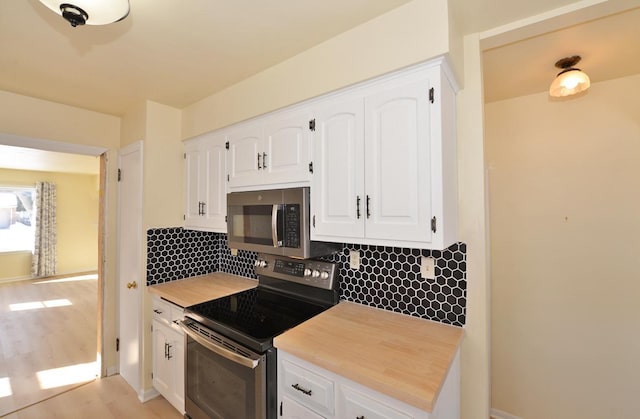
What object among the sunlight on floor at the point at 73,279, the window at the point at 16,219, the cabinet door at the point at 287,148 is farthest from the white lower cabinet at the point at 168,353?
the window at the point at 16,219

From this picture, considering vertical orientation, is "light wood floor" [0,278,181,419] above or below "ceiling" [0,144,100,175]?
below

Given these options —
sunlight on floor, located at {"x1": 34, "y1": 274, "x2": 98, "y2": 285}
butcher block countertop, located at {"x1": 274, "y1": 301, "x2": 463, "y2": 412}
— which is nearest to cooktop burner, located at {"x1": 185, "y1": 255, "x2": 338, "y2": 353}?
butcher block countertop, located at {"x1": 274, "y1": 301, "x2": 463, "y2": 412}

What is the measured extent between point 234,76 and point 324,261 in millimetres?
1502

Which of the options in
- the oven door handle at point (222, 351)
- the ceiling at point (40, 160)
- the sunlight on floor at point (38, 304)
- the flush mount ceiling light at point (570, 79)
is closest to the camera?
the oven door handle at point (222, 351)

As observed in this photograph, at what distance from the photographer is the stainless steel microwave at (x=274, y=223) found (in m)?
1.64

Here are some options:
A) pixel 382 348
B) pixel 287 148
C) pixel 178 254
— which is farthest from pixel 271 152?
pixel 178 254

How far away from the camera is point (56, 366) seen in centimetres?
279

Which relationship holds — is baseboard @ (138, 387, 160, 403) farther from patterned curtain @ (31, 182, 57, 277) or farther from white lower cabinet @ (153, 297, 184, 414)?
patterned curtain @ (31, 182, 57, 277)

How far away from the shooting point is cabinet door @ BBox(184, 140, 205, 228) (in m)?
2.41

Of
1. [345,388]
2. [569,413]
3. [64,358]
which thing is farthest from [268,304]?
[64,358]

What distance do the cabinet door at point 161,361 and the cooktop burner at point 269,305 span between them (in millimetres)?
559

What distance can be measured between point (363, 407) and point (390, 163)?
1.07m

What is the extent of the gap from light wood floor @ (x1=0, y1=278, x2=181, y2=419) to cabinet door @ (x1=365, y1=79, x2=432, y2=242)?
7.59ft

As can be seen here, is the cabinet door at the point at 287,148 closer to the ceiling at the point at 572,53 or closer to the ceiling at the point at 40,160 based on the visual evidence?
the ceiling at the point at 572,53
